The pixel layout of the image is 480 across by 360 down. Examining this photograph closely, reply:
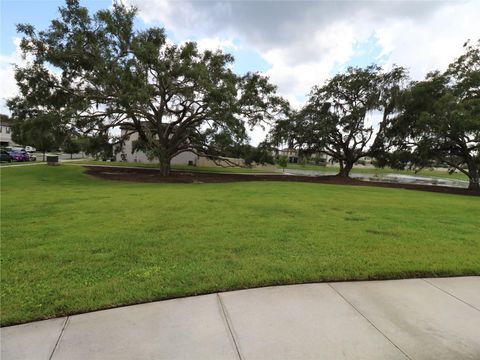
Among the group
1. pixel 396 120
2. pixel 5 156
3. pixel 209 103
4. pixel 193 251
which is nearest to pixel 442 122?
pixel 396 120

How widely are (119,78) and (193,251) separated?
580 inches

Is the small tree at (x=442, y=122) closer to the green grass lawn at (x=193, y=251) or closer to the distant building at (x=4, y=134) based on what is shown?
the green grass lawn at (x=193, y=251)

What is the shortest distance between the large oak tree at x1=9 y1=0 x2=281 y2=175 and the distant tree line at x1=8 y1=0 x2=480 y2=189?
62mm

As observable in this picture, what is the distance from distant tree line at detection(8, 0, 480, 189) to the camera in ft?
55.5

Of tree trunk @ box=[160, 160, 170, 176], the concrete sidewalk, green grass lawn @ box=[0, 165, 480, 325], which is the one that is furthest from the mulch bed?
the concrete sidewalk

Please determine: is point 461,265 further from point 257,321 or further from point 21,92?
point 21,92

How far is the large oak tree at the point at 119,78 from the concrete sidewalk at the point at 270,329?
14.2m

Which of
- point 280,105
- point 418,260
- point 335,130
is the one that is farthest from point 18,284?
point 335,130

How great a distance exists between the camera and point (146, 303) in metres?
3.09

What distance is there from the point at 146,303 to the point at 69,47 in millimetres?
18947

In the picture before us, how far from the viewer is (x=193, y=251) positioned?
4559 millimetres

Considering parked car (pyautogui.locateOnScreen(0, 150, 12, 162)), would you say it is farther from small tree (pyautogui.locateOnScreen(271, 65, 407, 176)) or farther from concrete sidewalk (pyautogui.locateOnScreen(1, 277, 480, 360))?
concrete sidewalk (pyautogui.locateOnScreen(1, 277, 480, 360))

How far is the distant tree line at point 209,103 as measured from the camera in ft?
55.5

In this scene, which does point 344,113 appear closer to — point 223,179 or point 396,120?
point 396,120
